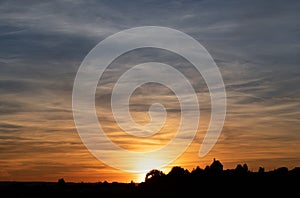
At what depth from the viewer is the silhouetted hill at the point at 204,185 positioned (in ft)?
411

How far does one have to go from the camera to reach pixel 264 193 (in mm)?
122750

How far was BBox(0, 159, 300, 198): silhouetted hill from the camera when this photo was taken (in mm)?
125125

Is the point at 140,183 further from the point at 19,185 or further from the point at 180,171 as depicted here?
the point at 19,185

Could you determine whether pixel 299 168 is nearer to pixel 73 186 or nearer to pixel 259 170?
pixel 259 170

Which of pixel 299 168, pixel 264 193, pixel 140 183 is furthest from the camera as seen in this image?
pixel 140 183

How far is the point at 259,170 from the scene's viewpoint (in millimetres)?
134875

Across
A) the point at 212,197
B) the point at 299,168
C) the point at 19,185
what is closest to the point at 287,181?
the point at 299,168

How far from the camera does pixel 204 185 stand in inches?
5133

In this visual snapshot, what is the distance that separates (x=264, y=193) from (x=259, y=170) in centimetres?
1250

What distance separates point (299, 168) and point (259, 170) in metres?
8.09

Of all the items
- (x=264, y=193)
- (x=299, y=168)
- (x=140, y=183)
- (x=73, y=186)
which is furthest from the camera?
(x=73, y=186)

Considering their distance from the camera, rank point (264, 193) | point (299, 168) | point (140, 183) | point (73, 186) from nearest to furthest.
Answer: point (264, 193), point (299, 168), point (140, 183), point (73, 186)

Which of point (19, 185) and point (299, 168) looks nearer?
point (299, 168)

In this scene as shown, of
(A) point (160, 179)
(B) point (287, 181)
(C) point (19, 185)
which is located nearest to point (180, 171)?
(A) point (160, 179)
